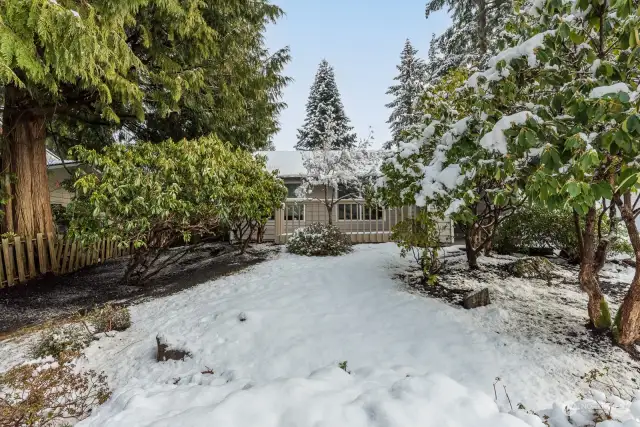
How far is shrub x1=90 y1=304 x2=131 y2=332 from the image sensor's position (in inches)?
160

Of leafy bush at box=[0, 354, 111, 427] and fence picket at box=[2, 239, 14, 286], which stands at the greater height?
fence picket at box=[2, 239, 14, 286]

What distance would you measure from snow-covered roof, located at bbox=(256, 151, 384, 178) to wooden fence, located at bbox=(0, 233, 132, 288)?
6485 mm

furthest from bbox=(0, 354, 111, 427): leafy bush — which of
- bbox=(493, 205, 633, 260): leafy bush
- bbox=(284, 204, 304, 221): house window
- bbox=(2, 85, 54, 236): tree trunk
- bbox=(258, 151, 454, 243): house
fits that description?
bbox=(493, 205, 633, 260): leafy bush

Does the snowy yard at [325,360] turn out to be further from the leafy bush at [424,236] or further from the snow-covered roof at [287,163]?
the snow-covered roof at [287,163]

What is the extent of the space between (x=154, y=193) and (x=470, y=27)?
12.3m

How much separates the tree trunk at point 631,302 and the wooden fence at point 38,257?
6413mm

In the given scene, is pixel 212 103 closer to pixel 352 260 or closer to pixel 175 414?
pixel 352 260

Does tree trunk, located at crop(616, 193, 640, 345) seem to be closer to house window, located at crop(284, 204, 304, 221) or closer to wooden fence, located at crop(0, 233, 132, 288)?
wooden fence, located at crop(0, 233, 132, 288)

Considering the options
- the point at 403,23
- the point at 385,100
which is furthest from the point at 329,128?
the point at 385,100

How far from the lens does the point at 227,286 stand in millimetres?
5352

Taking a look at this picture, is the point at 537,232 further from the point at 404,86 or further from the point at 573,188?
the point at 404,86

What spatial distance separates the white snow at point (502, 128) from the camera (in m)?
2.51

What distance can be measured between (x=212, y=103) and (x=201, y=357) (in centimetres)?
576

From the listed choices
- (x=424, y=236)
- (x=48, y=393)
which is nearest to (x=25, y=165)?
(x=48, y=393)
